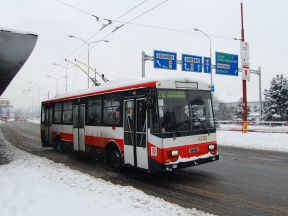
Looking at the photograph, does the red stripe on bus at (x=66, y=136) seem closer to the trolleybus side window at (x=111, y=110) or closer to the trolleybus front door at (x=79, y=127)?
the trolleybus front door at (x=79, y=127)

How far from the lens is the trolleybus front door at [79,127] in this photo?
1296 centimetres

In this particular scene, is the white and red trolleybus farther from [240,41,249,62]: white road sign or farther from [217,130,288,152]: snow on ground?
[240,41,249,62]: white road sign

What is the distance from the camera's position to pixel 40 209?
19.3 feet

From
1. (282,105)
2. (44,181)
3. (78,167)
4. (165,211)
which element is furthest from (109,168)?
(282,105)

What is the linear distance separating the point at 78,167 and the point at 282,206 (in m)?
7.19

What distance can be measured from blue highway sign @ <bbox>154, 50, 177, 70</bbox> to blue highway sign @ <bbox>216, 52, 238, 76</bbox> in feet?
13.7

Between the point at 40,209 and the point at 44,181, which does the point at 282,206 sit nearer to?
the point at 40,209

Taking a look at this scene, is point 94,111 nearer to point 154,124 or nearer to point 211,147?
point 154,124

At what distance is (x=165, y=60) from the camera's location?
29766mm

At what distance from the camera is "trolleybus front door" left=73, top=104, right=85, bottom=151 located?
1296 cm

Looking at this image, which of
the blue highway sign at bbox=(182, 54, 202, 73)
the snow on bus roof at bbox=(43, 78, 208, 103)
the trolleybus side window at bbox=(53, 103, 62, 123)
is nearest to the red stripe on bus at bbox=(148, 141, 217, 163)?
the snow on bus roof at bbox=(43, 78, 208, 103)

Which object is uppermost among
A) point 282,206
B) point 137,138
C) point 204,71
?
point 204,71

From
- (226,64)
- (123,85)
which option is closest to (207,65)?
(226,64)

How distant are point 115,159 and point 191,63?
21865mm
